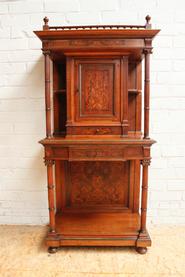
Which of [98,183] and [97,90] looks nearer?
[97,90]

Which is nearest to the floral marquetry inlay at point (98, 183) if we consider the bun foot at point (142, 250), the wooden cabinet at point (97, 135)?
the wooden cabinet at point (97, 135)

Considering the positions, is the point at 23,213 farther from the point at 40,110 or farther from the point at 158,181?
the point at 158,181

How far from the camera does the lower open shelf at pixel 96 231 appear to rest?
160 centimetres

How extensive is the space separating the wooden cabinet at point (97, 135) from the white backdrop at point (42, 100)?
7.2 inches

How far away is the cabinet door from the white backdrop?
0.46 metres

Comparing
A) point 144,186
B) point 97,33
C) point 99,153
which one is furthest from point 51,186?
point 97,33

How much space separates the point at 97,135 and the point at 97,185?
22.0 inches

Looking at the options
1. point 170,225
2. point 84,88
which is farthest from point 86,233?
point 84,88

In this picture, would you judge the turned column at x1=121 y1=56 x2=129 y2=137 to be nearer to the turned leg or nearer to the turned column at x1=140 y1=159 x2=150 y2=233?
the turned column at x1=140 y1=159 x2=150 y2=233

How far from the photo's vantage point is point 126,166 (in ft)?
6.28

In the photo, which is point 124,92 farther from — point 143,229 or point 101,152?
point 143,229

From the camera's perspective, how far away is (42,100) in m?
1.92

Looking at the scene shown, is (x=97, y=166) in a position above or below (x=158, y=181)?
above

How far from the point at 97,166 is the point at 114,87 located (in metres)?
0.72
